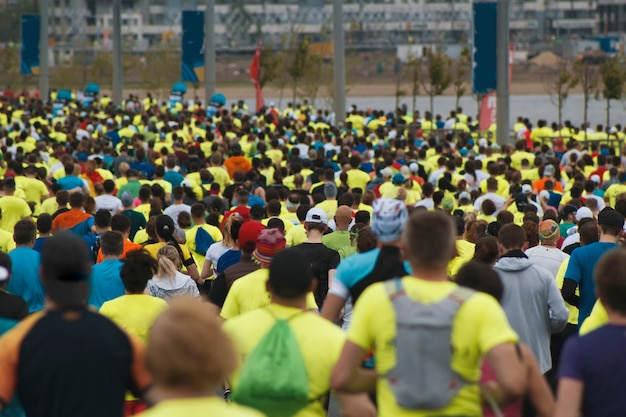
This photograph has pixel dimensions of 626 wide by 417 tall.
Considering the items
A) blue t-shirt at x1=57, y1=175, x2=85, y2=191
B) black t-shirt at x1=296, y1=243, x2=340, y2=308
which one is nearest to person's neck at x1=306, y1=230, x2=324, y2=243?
black t-shirt at x1=296, y1=243, x2=340, y2=308

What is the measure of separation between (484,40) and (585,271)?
21402mm

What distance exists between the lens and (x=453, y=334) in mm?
4988

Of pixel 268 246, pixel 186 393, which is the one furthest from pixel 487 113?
pixel 186 393

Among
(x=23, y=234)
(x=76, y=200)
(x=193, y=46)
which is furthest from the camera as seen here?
(x=193, y=46)

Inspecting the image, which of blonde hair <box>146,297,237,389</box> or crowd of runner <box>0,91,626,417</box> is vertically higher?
blonde hair <box>146,297,237,389</box>

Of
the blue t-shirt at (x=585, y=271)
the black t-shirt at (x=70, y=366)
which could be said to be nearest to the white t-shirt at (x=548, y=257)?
the blue t-shirt at (x=585, y=271)

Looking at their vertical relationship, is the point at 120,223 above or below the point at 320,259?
above

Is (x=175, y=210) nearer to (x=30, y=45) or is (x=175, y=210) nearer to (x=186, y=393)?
(x=186, y=393)

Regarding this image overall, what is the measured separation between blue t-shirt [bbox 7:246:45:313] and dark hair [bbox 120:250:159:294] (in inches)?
85.5

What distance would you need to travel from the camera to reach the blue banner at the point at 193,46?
41000 mm

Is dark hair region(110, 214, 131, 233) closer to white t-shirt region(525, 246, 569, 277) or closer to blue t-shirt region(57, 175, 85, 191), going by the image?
white t-shirt region(525, 246, 569, 277)

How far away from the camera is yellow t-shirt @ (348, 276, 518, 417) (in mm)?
4973

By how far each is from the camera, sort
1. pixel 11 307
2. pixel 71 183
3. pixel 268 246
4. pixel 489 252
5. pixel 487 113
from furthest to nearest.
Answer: pixel 487 113 < pixel 71 183 < pixel 489 252 < pixel 268 246 < pixel 11 307

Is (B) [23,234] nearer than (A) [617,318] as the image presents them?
No
